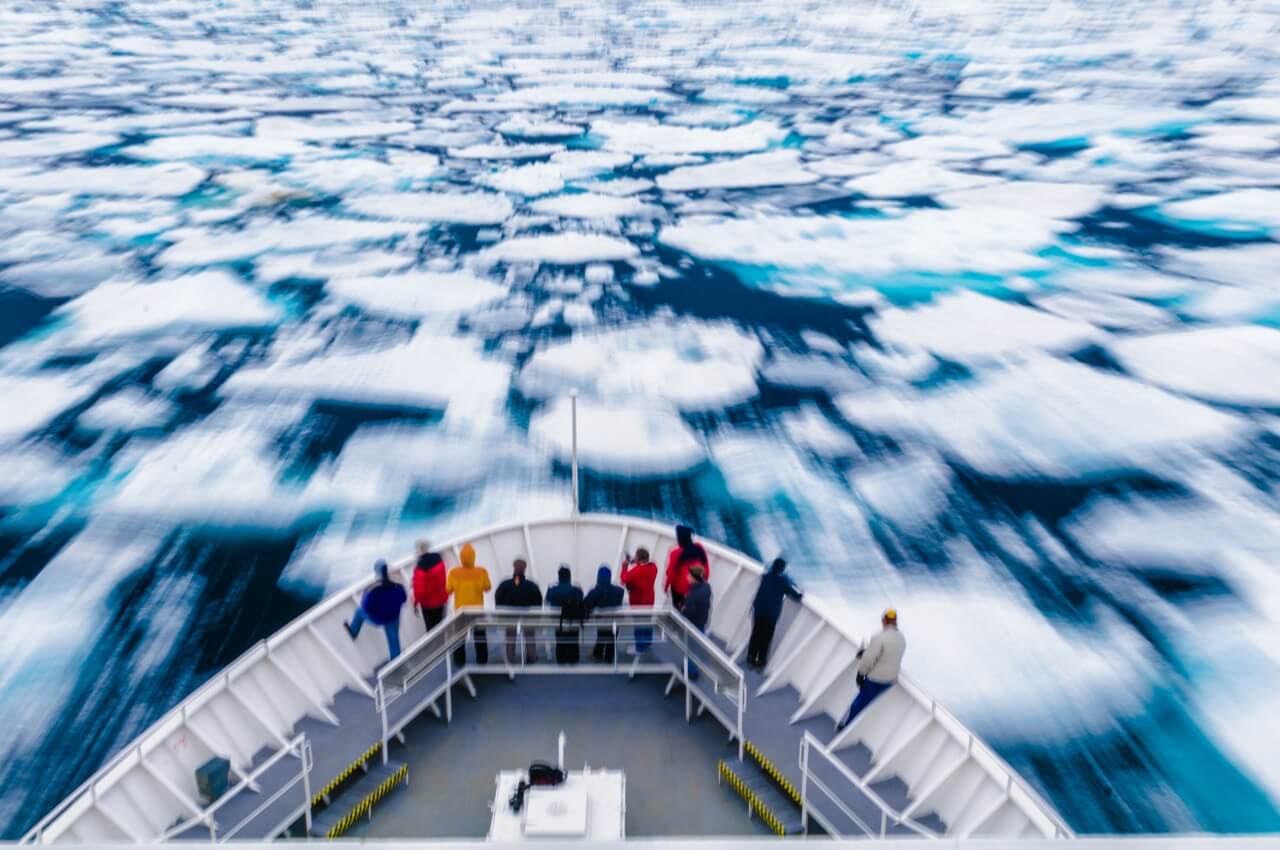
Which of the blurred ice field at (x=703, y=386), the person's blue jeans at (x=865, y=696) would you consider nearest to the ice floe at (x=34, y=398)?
the blurred ice field at (x=703, y=386)

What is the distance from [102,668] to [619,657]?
3.59 meters

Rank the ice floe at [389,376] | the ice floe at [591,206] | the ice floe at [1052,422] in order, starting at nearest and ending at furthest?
the ice floe at [1052,422] → the ice floe at [389,376] → the ice floe at [591,206]

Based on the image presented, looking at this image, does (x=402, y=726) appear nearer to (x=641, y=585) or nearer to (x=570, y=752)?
(x=570, y=752)

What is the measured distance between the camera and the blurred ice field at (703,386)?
6129mm

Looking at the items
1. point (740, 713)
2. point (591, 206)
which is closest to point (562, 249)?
point (591, 206)

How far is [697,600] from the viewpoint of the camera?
4559mm

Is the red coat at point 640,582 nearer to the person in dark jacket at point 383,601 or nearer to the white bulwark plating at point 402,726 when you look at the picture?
the white bulwark plating at point 402,726

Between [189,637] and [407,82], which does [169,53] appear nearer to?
[407,82]

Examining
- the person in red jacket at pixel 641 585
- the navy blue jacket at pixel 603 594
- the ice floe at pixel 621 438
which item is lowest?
the ice floe at pixel 621 438

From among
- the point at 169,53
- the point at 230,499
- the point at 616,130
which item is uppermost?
the point at 230,499

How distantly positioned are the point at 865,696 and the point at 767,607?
2.04 feet

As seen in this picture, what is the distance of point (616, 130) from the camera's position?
2194 centimetres

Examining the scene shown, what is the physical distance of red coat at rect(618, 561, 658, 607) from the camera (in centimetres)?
477

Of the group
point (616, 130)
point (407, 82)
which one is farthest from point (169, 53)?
point (616, 130)
